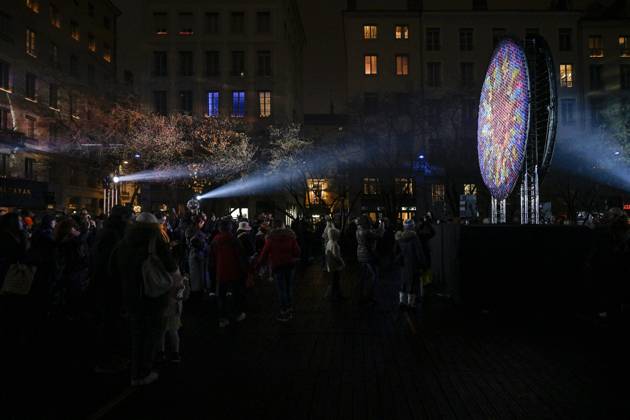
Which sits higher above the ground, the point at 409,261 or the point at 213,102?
the point at 213,102

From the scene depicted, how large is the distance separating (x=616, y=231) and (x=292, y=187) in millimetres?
32964

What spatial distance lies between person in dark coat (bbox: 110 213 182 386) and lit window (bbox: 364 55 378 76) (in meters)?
48.2

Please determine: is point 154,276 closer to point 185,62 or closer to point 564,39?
point 185,62

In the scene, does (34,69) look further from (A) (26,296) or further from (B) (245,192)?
(A) (26,296)

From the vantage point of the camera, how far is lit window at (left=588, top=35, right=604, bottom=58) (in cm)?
5328

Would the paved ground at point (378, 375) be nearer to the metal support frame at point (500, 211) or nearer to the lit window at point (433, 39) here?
the metal support frame at point (500, 211)

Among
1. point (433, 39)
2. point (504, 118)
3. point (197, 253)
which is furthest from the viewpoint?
point (433, 39)

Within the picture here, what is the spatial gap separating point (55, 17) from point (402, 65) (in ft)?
97.7

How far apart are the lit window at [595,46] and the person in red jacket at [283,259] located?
52.8 metres

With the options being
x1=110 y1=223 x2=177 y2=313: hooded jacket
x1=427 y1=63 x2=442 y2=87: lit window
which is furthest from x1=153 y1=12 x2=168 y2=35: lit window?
x1=110 y1=223 x2=177 y2=313: hooded jacket

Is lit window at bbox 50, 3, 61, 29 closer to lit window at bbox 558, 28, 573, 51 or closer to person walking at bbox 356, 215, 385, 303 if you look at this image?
person walking at bbox 356, 215, 385, 303

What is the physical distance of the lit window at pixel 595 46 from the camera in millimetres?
53281

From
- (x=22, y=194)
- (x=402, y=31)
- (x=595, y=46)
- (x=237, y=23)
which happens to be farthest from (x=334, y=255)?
(x=595, y=46)

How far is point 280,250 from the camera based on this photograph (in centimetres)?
1027
